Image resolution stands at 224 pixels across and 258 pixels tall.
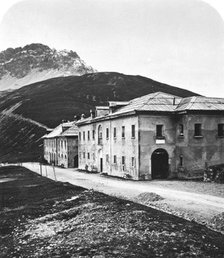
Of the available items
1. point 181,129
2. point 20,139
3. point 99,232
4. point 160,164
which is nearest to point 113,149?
point 160,164

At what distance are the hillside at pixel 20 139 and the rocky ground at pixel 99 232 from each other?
87.5m

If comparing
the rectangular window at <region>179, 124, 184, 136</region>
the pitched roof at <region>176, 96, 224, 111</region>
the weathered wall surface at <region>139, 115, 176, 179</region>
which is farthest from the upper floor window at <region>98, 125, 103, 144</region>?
the rectangular window at <region>179, 124, 184, 136</region>

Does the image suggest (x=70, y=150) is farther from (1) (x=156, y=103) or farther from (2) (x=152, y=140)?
(2) (x=152, y=140)

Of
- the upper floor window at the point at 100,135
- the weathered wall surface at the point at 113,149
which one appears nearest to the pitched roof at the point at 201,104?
the weathered wall surface at the point at 113,149

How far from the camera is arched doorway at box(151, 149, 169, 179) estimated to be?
1861 inches

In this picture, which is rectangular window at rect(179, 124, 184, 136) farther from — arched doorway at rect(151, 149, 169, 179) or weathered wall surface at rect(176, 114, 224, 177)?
arched doorway at rect(151, 149, 169, 179)

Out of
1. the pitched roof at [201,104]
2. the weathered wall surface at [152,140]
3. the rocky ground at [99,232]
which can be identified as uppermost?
the pitched roof at [201,104]

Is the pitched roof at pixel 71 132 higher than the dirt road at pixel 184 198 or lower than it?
higher

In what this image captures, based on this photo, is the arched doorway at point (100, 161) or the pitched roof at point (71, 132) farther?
the pitched roof at point (71, 132)

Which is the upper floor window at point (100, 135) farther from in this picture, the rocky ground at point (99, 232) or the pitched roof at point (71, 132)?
the rocky ground at point (99, 232)

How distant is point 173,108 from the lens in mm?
48250

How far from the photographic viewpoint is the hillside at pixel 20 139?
4876 inches

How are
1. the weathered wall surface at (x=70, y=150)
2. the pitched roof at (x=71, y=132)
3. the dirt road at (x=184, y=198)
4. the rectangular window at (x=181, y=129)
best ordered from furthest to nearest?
the pitched roof at (x=71, y=132) < the weathered wall surface at (x=70, y=150) < the rectangular window at (x=181, y=129) < the dirt road at (x=184, y=198)

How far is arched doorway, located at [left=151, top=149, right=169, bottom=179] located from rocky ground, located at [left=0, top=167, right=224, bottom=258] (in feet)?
54.2
